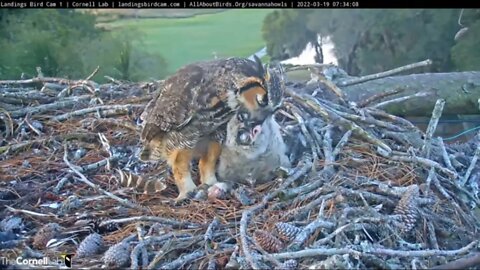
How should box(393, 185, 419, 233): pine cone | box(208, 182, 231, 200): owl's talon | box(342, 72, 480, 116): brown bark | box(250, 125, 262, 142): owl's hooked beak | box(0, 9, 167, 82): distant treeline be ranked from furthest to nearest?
1. box(342, 72, 480, 116): brown bark
2. box(0, 9, 167, 82): distant treeline
3. box(208, 182, 231, 200): owl's talon
4. box(250, 125, 262, 142): owl's hooked beak
5. box(393, 185, 419, 233): pine cone

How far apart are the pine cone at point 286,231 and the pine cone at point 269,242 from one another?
0.11ft

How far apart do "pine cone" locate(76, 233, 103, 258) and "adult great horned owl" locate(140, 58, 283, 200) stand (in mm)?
474

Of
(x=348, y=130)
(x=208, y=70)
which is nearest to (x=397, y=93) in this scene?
(x=348, y=130)

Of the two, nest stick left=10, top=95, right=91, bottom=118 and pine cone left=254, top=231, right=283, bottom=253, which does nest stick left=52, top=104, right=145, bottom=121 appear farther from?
pine cone left=254, top=231, right=283, bottom=253

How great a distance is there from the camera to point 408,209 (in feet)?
6.94

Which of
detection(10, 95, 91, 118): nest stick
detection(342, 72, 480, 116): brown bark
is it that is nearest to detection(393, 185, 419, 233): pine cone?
detection(342, 72, 480, 116): brown bark

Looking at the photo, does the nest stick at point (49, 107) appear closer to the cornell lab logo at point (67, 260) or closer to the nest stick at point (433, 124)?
the cornell lab logo at point (67, 260)

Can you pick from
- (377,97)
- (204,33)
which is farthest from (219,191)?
(377,97)

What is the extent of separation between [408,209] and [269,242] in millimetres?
498

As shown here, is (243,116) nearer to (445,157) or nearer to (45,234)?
(45,234)

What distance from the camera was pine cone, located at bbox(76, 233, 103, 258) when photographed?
6.61 feet

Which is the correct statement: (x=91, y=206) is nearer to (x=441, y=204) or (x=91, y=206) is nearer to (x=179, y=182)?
(x=179, y=182)

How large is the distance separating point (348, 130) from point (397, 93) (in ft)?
1.62

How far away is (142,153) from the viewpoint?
262 cm
